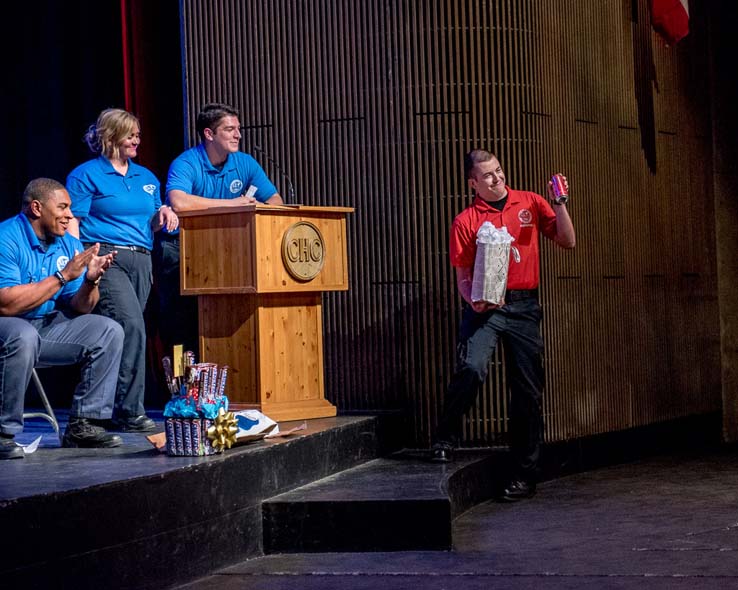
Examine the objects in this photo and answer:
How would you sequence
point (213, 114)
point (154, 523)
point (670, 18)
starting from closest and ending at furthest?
1. point (154, 523)
2. point (213, 114)
3. point (670, 18)

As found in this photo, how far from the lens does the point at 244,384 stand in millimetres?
5520

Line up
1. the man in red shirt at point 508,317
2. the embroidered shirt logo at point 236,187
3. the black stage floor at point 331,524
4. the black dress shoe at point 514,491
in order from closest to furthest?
1. the black stage floor at point 331,524
2. the man in red shirt at point 508,317
3. the black dress shoe at point 514,491
4. the embroidered shirt logo at point 236,187

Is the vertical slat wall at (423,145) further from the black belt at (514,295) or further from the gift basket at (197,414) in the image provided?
the gift basket at (197,414)

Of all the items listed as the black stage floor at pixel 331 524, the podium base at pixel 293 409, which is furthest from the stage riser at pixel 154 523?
the podium base at pixel 293 409

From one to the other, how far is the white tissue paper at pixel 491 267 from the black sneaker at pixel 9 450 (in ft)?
6.76

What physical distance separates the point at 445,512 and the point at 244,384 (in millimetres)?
1371

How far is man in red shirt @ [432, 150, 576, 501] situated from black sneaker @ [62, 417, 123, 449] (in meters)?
1.56

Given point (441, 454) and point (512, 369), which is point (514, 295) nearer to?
point (512, 369)

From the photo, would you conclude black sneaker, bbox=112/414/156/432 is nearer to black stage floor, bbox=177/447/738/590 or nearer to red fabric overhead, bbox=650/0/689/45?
black stage floor, bbox=177/447/738/590

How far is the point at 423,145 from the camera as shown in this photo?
6.22 metres

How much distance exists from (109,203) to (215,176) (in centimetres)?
61

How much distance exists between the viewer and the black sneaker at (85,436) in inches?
186

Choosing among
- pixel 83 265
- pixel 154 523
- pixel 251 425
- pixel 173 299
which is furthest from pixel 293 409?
pixel 154 523

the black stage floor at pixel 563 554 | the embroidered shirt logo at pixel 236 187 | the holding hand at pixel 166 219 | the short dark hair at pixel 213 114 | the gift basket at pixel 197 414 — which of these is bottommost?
the black stage floor at pixel 563 554
